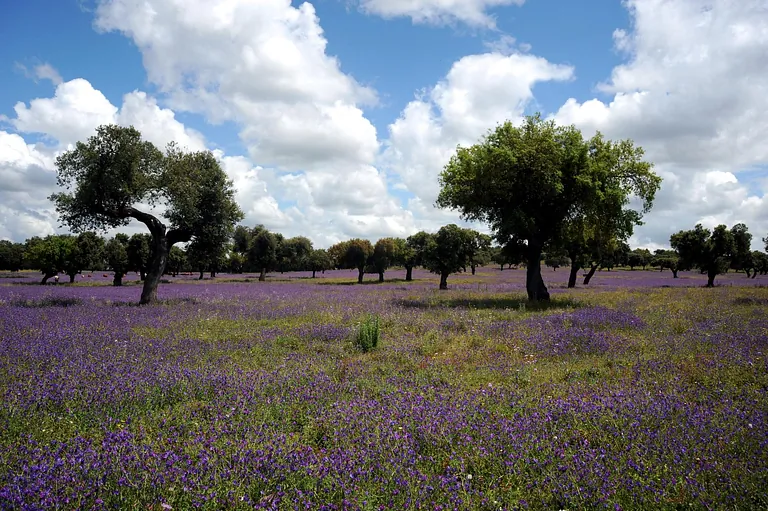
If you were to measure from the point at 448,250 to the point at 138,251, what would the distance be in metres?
35.6

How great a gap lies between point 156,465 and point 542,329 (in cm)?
1077

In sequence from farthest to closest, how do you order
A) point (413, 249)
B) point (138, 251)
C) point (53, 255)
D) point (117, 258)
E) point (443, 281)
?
Result: point (413, 249)
point (138, 251)
point (53, 255)
point (117, 258)
point (443, 281)

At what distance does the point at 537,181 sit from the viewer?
1992 centimetres

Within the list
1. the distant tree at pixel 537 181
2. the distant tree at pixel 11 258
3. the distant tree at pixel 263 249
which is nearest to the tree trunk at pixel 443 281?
the distant tree at pixel 537 181

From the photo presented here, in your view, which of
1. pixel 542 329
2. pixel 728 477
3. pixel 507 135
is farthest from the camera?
pixel 507 135

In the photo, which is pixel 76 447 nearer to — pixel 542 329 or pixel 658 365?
pixel 658 365

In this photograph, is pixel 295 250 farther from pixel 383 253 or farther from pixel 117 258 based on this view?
pixel 117 258

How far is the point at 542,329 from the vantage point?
12172 millimetres

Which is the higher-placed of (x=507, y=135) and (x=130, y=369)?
(x=507, y=135)

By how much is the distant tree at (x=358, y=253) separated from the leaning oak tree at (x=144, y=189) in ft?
121

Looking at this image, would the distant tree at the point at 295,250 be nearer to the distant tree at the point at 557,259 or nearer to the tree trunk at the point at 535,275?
the distant tree at the point at 557,259

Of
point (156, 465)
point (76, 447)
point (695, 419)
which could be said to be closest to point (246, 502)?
point (156, 465)

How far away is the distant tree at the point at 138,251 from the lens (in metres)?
46.4

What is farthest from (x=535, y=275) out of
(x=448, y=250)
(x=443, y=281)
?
(x=448, y=250)
